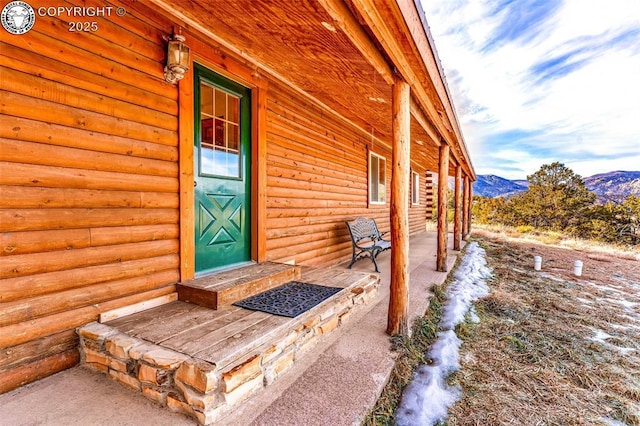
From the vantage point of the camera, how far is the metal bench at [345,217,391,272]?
4363 mm

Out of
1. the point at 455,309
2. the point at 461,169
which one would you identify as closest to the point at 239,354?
the point at 455,309

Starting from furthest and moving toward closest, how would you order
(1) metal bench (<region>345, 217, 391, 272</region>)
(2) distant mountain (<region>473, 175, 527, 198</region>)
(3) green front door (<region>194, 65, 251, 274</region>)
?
(2) distant mountain (<region>473, 175, 527, 198</region>) < (1) metal bench (<region>345, 217, 391, 272</region>) < (3) green front door (<region>194, 65, 251, 274</region>)

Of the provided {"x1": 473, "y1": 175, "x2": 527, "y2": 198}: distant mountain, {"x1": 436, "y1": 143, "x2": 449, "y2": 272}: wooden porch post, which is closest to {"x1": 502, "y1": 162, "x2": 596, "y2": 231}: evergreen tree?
{"x1": 436, "y1": 143, "x2": 449, "y2": 272}: wooden porch post

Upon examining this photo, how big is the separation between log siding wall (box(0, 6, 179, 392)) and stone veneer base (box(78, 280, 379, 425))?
0.25m

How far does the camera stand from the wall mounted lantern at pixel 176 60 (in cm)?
203

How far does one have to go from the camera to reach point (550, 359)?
2309 millimetres

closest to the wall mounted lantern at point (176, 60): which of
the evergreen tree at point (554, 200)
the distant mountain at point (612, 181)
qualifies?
the evergreen tree at point (554, 200)

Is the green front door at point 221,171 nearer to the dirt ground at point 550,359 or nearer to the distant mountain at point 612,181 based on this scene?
the dirt ground at point 550,359

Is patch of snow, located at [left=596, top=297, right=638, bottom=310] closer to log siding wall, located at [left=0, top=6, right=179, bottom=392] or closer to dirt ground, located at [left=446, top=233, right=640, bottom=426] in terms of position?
dirt ground, located at [left=446, top=233, right=640, bottom=426]

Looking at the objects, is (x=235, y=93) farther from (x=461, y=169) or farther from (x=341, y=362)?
(x=461, y=169)

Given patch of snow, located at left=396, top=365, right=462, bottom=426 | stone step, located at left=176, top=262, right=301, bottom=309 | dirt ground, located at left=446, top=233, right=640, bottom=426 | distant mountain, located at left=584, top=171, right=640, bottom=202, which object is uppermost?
distant mountain, located at left=584, top=171, right=640, bottom=202

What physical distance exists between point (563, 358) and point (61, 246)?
3.66 m

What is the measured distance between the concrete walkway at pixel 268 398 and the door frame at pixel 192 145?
35.5 inches

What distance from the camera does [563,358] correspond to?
2340 millimetres
